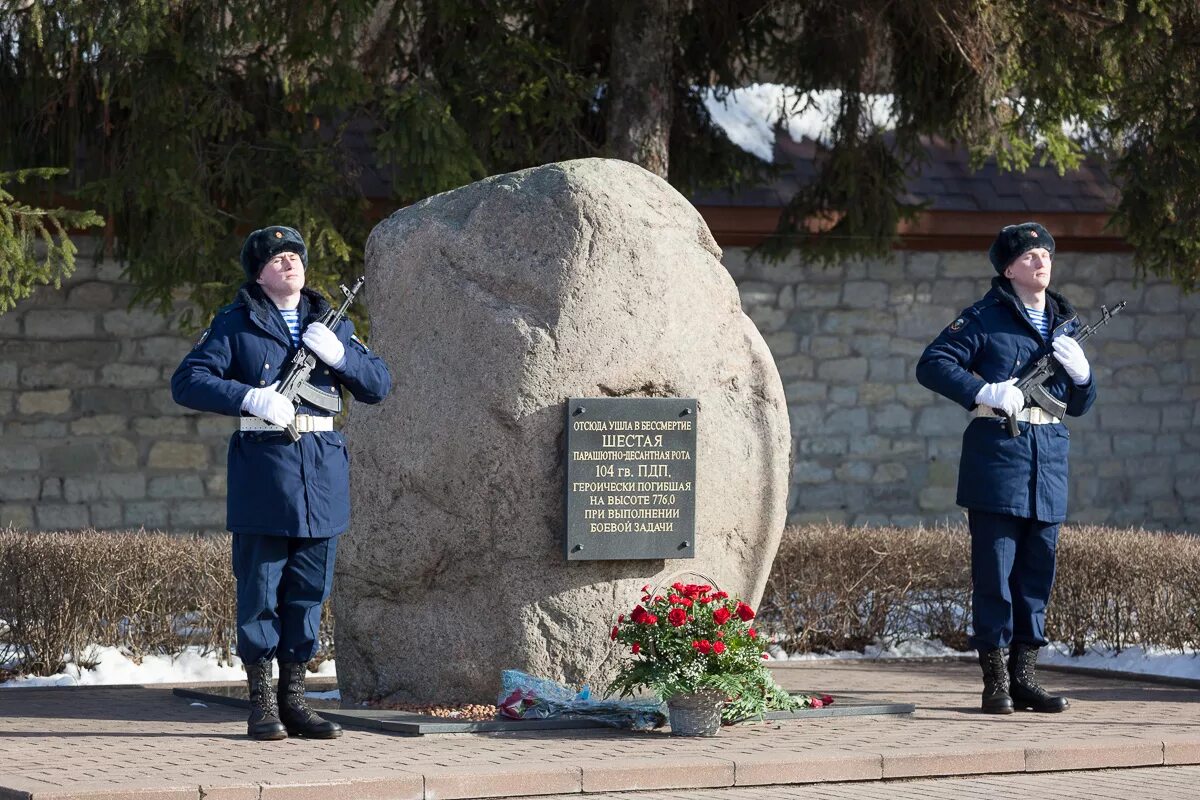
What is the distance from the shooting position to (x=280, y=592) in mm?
7129

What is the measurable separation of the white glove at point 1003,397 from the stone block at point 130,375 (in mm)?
7701

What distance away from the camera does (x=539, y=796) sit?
6.21m

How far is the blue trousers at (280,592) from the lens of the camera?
6957 mm

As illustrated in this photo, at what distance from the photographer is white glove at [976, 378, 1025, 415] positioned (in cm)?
768

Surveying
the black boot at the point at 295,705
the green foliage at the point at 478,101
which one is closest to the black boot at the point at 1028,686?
the black boot at the point at 295,705

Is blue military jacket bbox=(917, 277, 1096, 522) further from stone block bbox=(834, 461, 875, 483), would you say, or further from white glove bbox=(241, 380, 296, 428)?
stone block bbox=(834, 461, 875, 483)

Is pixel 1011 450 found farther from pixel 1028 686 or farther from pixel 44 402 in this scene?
pixel 44 402

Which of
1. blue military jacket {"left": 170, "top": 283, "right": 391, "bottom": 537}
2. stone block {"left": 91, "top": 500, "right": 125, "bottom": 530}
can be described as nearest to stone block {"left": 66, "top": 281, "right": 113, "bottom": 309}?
stone block {"left": 91, "top": 500, "right": 125, "bottom": 530}

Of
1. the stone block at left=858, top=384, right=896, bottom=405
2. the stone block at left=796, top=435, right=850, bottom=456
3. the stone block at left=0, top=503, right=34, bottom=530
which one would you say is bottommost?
the stone block at left=0, top=503, right=34, bottom=530

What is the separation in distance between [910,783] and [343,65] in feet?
20.0

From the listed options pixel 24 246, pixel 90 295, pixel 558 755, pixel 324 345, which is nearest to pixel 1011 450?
pixel 558 755

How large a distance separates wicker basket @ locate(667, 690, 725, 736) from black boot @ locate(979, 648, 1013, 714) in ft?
4.56

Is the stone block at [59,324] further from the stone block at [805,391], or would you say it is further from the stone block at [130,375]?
the stone block at [805,391]

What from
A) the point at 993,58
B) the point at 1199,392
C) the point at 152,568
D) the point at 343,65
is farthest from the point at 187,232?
the point at 1199,392
